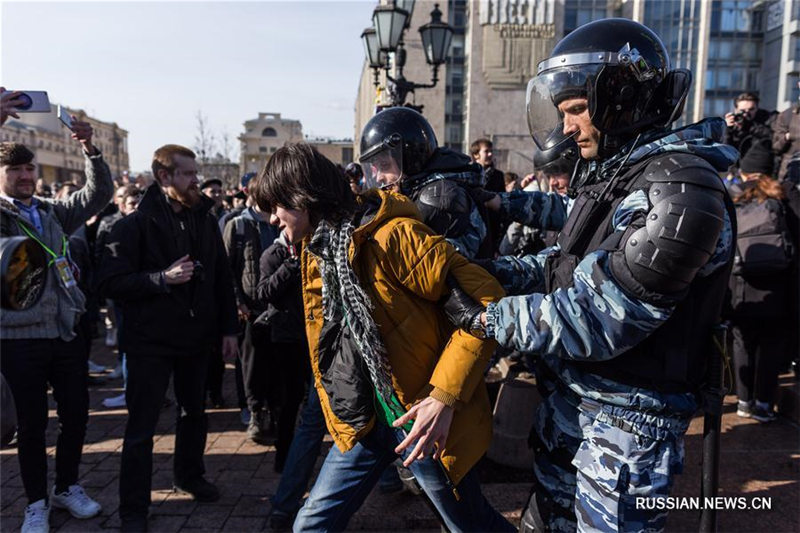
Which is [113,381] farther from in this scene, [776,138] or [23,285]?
[776,138]

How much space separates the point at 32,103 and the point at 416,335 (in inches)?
98.2

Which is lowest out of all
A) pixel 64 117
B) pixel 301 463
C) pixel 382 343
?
pixel 301 463

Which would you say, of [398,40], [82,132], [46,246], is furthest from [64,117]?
[398,40]

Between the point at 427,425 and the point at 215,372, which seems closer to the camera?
the point at 427,425

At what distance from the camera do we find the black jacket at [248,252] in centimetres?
454

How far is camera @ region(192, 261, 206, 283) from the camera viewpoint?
130 inches

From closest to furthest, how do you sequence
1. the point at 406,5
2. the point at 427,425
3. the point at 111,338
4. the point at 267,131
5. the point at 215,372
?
1. the point at 427,425
2. the point at 215,372
3. the point at 111,338
4. the point at 406,5
5. the point at 267,131

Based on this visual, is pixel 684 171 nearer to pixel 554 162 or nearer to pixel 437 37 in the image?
pixel 554 162

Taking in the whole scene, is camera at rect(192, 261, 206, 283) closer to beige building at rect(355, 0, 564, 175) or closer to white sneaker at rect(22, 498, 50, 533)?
white sneaker at rect(22, 498, 50, 533)

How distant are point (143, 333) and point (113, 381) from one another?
381 centimetres

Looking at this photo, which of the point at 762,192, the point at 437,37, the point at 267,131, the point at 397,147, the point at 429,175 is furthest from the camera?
the point at 267,131

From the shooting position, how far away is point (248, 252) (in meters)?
4.61

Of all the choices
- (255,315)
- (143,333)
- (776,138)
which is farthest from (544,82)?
(776,138)

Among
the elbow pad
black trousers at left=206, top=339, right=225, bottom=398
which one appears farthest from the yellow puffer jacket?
black trousers at left=206, top=339, right=225, bottom=398
